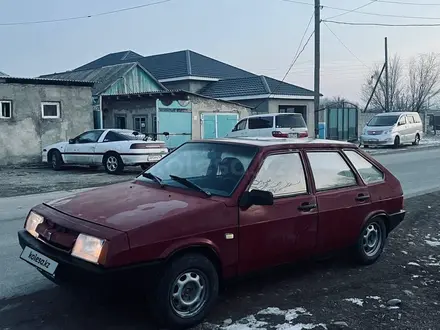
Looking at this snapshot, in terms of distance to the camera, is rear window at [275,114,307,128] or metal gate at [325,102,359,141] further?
metal gate at [325,102,359,141]

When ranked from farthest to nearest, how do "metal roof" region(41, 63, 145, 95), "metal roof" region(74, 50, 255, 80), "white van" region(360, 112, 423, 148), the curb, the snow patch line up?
"metal roof" region(74, 50, 255, 80) < "metal roof" region(41, 63, 145, 95) < "white van" region(360, 112, 423, 148) < the curb < the snow patch

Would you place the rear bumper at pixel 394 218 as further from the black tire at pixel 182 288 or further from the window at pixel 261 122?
the window at pixel 261 122

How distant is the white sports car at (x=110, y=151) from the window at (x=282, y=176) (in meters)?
10.5

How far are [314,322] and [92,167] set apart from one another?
47.4 feet

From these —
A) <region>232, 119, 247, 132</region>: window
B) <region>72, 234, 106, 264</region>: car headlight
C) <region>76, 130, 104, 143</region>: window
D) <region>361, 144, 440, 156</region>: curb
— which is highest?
<region>232, 119, 247, 132</region>: window

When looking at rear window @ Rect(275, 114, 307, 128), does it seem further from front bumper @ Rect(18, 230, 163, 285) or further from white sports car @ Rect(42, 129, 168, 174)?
front bumper @ Rect(18, 230, 163, 285)

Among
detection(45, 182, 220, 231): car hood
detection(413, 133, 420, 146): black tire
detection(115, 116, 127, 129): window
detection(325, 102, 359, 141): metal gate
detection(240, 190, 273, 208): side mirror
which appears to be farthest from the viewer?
detection(325, 102, 359, 141): metal gate

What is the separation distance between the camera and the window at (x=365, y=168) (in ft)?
18.0

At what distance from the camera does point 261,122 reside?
70.0 feet

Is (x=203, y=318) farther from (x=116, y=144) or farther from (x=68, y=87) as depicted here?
(x=68, y=87)

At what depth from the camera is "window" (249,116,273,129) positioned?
21.2 meters

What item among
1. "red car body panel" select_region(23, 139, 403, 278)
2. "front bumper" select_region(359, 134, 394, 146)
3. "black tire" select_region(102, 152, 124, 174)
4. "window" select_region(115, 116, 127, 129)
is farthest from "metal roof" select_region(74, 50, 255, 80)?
"red car body panel" select_region(23, 139, 403, 278)

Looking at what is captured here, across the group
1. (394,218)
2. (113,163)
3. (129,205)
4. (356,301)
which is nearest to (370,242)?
(394,218)

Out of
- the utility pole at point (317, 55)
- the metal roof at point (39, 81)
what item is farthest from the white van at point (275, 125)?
the metal roof at point (39, 81)
